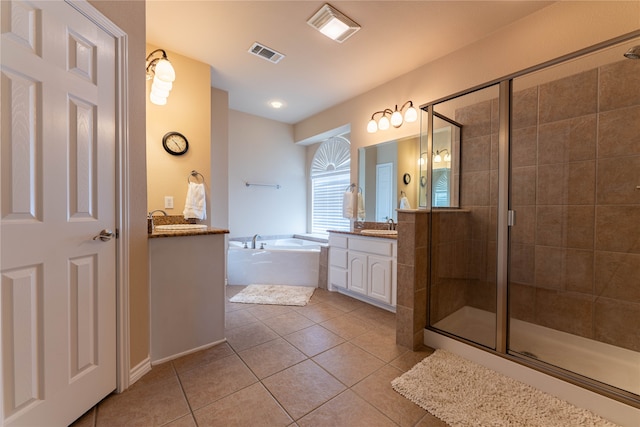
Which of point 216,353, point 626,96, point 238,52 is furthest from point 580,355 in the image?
point 238,52

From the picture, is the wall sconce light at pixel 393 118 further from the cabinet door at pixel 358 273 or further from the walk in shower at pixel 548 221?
the cabinet door at pixel 358 273

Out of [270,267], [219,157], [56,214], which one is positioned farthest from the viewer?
[270,267]

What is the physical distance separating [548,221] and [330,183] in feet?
9.71

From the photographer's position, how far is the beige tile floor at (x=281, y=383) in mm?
1218

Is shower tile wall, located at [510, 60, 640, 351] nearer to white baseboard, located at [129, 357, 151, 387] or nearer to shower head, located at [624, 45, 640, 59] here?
shower head, located at [624, 45, 640, 59]

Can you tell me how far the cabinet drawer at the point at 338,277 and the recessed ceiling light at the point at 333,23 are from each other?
2.43 metres

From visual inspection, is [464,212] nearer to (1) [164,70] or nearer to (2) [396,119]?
(2) [396,119]

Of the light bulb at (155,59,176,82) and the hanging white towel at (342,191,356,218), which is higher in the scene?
the light bulb at (155,59,176,82)

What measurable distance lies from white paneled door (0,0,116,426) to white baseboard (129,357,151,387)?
0.34 feet

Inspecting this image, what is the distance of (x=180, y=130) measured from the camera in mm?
2594

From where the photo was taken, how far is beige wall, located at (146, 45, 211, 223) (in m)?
2.47

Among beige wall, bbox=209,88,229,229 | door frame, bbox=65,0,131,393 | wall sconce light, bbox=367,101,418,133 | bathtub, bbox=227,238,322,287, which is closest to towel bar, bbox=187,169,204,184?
beige wall, bbox=209,88,229,229

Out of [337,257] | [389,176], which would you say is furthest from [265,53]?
[337,257]

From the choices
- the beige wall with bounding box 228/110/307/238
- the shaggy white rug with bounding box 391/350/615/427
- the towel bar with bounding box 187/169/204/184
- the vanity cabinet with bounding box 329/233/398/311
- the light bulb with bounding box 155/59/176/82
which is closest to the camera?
the shaggy white rug with bounding box 391/350/615/427
